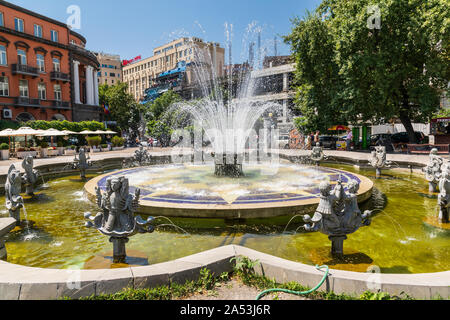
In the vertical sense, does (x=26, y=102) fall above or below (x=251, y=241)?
above

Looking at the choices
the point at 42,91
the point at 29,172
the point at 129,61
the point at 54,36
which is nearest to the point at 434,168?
the point at 29,172

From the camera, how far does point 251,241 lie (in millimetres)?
5887

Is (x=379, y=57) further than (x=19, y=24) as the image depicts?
No

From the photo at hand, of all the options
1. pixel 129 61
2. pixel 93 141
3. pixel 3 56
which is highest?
pixel 129 61

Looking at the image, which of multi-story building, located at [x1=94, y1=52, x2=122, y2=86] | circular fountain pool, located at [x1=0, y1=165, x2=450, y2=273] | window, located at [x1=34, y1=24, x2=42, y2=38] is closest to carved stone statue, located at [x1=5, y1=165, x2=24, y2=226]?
circular fountain pool, located at [x1=0, y1=165, x2=450, y2=273]

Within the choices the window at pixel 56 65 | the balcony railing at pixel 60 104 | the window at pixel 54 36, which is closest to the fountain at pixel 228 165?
the balcony railing at pixel 60 104

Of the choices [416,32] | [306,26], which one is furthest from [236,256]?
[306,26]

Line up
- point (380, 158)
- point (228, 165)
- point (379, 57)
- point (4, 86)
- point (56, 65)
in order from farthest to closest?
1. point (56, 65)
2. point (4, 86)
3. point (379, 57)
4. point (380, 158)
5. point (228, 165)

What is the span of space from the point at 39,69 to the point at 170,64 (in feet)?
215

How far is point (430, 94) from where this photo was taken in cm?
2095

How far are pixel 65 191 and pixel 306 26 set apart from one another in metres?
23.2

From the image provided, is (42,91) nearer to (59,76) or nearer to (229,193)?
(59,76)

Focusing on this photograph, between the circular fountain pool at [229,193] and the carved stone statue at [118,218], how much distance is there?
114 cm
